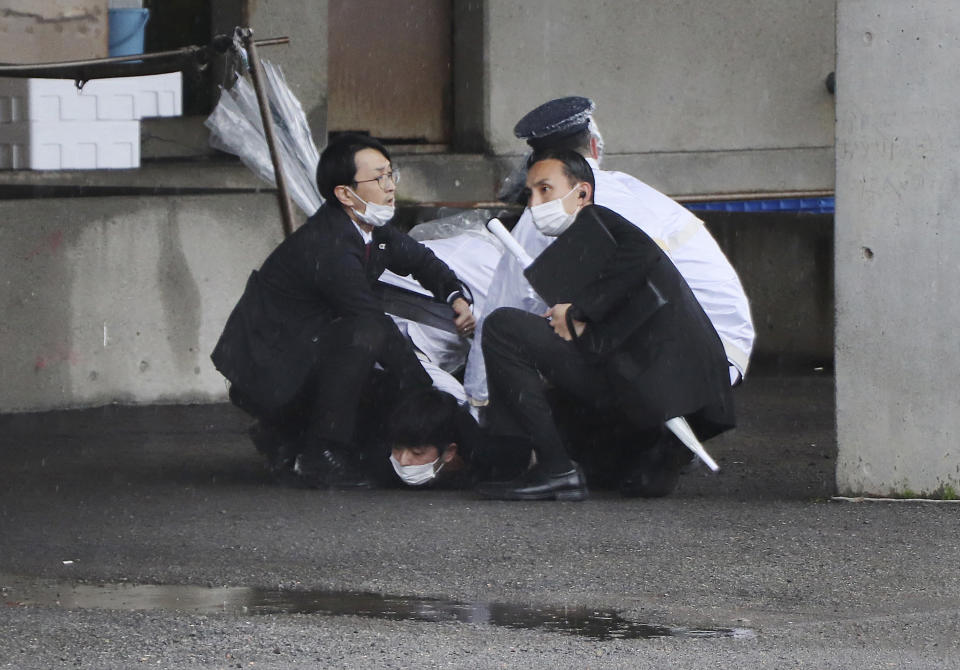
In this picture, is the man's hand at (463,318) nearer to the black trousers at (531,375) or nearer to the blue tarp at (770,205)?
the black trousers at (531,375)

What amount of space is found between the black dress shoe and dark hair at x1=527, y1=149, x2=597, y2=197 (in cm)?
99

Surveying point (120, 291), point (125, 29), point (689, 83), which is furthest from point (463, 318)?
point (689, 83)

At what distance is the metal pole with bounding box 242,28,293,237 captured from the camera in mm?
7969

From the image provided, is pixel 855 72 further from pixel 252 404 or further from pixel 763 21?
pixel 763 21

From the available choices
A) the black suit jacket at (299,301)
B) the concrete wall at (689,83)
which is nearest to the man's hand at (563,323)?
the black suit jacket at (299,301)

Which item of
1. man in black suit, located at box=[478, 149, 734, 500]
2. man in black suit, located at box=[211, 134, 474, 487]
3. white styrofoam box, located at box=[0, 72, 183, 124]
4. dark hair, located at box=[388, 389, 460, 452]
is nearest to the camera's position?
man in black suit, located at box=[478, 149, 734, 500]

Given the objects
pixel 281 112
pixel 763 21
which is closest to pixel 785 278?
pixel 763 21

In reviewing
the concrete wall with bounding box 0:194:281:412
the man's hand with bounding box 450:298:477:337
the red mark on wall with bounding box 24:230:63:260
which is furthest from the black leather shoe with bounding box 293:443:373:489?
A: the red mark on wall with bounding box 24:230:63:260

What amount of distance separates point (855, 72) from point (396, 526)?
6.96 ft

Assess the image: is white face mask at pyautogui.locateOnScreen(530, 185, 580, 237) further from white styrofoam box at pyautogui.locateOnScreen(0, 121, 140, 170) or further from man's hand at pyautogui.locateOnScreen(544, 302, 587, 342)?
white styrofoam box at pyautogui.locateOnScreen(0, 121, 140, 170)

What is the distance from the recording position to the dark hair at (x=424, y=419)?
654 centimetres

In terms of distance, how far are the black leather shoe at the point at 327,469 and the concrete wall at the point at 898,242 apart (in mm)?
1768

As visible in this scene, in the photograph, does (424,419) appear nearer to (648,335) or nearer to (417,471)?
(417,471)

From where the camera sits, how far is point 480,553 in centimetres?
559
